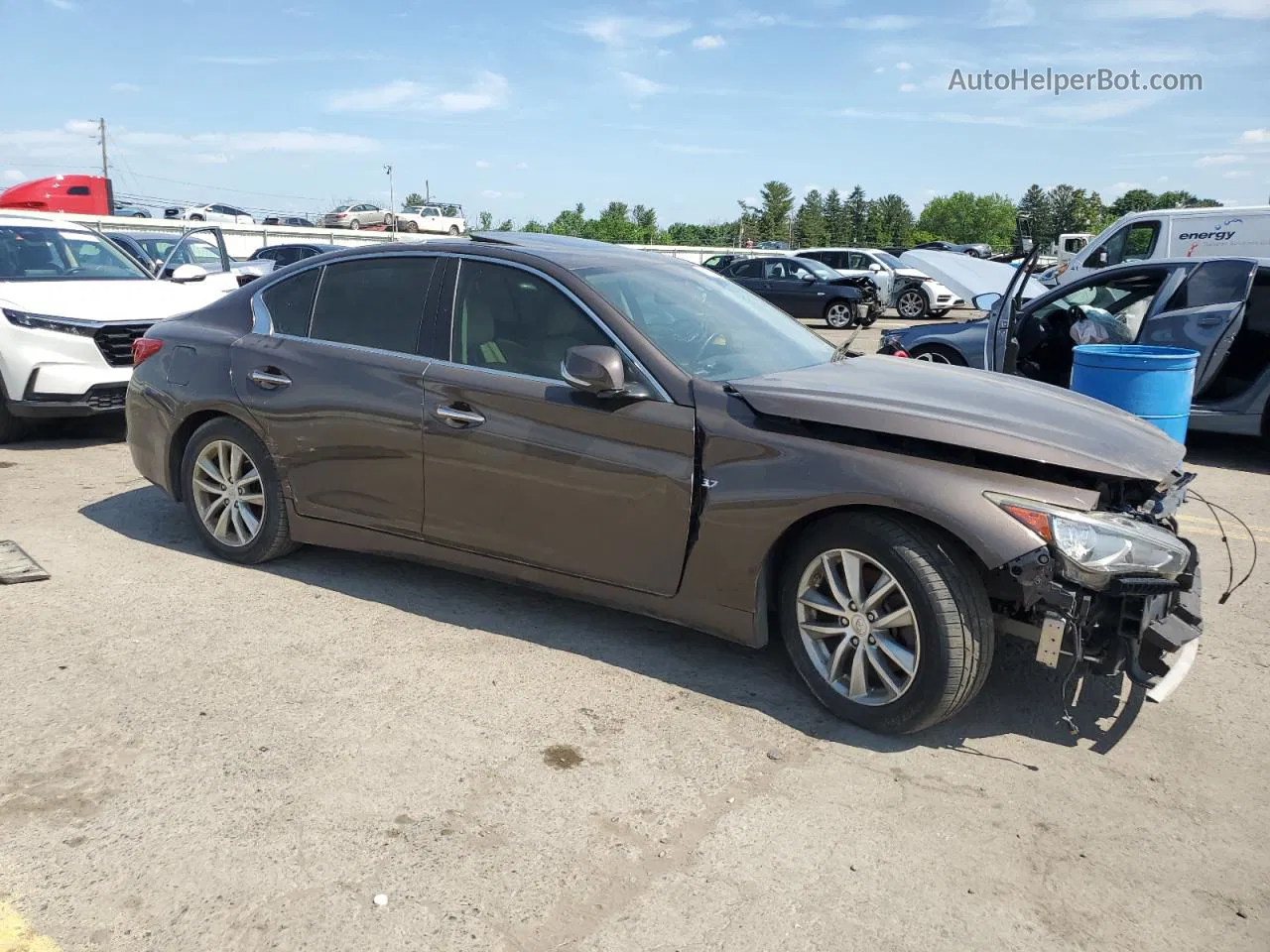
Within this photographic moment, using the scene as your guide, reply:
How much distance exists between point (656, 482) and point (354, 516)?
5.34ft

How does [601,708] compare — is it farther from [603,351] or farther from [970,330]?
[970,330]

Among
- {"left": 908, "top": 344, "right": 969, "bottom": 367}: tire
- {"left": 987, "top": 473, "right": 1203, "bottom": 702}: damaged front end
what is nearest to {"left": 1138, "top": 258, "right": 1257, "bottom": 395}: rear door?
{"left": 908, "top": 344, "right": 969, "bottom": 367}: tire

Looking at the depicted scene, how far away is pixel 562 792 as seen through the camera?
10.7 feet

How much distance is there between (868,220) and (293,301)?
71609mm

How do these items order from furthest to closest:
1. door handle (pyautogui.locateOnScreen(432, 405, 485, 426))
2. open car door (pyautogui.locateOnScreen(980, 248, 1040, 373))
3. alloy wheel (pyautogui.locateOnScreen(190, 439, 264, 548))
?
1. open car door (pyautogui.locateOnScreen(980, 248, 1040, 373))
2. alloy wheel (pyautogui.locateOnScreen(190, 439, 264, 548))
3. door handle (pyautogui.locateOnScreen(432, 405, 485, 426))

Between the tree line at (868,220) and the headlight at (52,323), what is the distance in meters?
29.0

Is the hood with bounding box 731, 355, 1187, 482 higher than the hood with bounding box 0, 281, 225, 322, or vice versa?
the hood with bounding box 731, 355, 1187, 482

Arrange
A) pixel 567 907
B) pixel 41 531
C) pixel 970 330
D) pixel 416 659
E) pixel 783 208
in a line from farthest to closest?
1. pixel 783 208
2. pixel 970 330
3. pixel 41 531
4. pixel 416 659
5. pixel 567 907

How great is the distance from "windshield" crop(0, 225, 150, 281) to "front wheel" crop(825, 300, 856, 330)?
51.9 ft

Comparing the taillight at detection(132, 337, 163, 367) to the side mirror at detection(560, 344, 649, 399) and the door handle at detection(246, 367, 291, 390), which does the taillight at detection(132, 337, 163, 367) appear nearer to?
the door handle at detection(246, 367, 291, 390)

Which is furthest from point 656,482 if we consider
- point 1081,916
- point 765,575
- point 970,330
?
point 970,330

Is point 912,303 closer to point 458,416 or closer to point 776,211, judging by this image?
point 458,416

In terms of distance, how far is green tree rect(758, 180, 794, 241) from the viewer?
67.8 m

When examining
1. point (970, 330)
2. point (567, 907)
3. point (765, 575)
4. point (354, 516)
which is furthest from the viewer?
point (970, 330)
